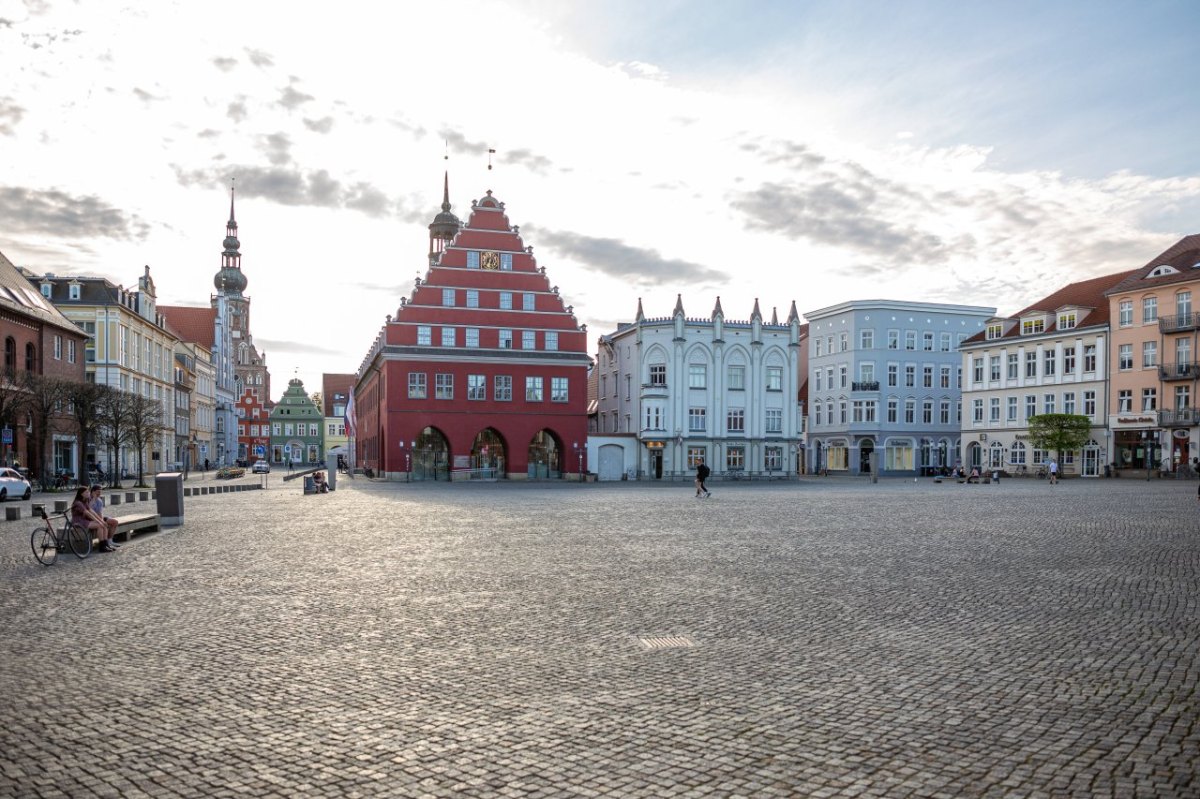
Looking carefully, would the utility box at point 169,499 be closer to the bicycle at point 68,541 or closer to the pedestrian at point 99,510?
the pedestrian at point 99,510

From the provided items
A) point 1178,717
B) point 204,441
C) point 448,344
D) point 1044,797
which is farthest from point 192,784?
point 204,441

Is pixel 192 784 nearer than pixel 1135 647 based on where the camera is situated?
Yes

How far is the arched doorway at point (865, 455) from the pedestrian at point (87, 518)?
74.1 meters

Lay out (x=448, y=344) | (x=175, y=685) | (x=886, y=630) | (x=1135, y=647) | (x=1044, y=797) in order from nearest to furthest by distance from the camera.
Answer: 1. (x=1044, y=797)
2. (x=175, y=685)
3. (x=1135, y=647)
4. (x=886, y=630)
5. (x=448, y=344)

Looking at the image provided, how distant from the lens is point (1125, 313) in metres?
66.0

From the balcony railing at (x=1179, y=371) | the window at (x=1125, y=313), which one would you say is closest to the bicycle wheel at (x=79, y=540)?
the balcony railing at (x=1179, y=371)

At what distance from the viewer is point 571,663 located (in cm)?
852

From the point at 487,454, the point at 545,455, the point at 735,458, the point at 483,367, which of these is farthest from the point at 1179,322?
the point at 487,454

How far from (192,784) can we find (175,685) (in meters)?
2.41

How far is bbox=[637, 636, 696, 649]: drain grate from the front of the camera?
9.18 metres

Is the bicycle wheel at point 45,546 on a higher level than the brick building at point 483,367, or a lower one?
lower

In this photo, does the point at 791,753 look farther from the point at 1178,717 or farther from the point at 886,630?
the point at 886,630

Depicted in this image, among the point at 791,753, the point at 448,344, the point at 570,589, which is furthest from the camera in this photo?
the point at 448,344

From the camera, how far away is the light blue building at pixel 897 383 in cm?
8281
